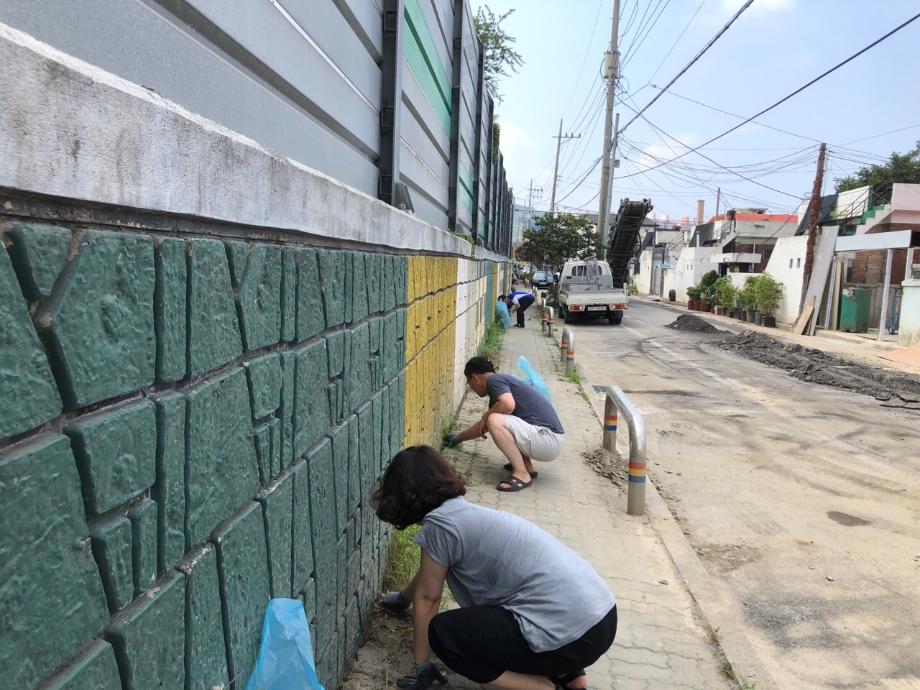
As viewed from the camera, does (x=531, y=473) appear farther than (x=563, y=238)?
No

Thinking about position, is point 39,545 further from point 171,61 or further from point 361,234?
point 361,234

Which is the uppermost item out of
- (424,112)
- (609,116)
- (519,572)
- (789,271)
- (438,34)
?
(609,116)

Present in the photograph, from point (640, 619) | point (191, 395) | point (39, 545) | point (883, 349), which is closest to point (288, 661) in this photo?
point (191, 395)

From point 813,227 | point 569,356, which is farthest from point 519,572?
point 813,227

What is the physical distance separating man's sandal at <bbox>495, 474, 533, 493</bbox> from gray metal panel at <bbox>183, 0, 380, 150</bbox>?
3137 millimetres

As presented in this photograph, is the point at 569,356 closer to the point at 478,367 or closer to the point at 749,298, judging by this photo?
the point at 478,367

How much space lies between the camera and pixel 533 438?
5.80 m

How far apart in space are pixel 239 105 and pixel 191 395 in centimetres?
91

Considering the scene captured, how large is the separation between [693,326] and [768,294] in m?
5.74

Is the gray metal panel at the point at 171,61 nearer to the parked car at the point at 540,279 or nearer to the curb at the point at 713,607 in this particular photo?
the curb at the point at 713,607

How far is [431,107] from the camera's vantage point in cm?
557

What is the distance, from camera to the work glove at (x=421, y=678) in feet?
9.32

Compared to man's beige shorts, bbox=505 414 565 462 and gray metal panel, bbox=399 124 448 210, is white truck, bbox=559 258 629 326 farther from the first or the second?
man's beige shorts, bbox=505 414 565 462

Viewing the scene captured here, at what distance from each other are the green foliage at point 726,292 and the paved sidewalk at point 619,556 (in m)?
24.7
